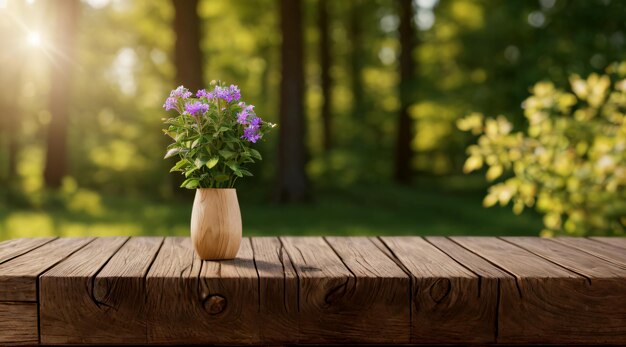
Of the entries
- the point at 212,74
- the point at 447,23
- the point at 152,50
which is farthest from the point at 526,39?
the point at 152,50

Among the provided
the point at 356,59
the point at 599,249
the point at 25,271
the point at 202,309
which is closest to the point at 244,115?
the point at 202,309

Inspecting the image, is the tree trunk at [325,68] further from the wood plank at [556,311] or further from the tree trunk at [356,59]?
the wood plank at [556,311]

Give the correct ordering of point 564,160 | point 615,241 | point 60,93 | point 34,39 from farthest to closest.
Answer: point 34,39 < point 60,93 < point 564,160 < point 615,241

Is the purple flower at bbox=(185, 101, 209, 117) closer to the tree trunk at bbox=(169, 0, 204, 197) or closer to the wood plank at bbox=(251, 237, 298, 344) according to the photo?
the wood plank at bbox=(251, 237, 298, 344)

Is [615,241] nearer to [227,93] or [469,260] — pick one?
[469,260]

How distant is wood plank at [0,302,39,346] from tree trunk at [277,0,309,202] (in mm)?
11407

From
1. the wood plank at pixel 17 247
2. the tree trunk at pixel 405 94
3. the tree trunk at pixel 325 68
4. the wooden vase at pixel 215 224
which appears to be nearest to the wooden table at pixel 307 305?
the wooden vase at pixel 215 224

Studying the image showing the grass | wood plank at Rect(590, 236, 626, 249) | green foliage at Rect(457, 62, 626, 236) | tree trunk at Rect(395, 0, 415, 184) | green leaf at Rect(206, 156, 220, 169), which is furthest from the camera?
tree trunk at Rect(395, 0, 415, 184)

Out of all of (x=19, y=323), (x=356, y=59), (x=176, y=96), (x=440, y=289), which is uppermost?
(x=356, y=59)

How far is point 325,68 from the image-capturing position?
925 inches

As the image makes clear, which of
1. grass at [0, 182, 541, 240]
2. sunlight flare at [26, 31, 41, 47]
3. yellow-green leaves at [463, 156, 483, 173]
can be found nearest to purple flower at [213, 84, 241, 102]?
yellow-green leaves at [463, 156, 483, 173]

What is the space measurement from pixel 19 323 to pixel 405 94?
16373 millimetres

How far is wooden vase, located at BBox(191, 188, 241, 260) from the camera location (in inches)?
105

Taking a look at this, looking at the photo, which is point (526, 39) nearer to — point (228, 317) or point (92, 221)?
point (92, 221)
